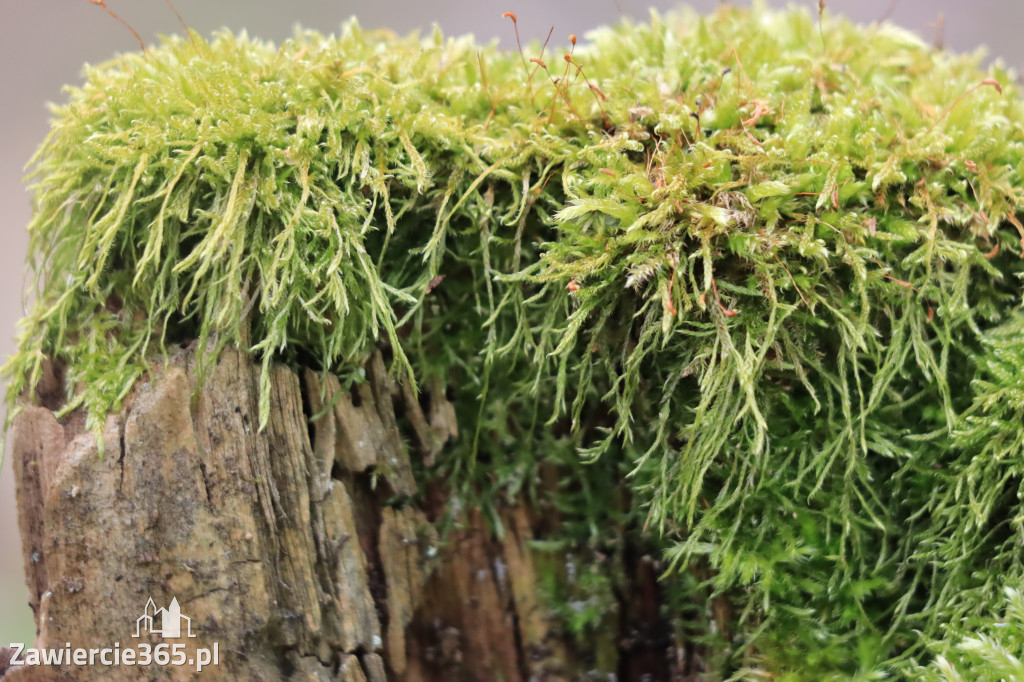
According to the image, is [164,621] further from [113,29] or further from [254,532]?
[113,29]

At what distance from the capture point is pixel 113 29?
3475 millimetres

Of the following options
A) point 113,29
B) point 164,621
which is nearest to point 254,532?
point 164,621

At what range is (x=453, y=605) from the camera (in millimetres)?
1194

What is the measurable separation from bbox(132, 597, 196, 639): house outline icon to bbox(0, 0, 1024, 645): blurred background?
9.50 feet

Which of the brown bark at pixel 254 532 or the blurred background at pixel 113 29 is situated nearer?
the brown bark at pixel 254 532

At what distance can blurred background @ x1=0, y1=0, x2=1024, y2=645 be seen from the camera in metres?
3.23

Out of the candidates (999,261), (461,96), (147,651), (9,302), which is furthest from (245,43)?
(9,302)

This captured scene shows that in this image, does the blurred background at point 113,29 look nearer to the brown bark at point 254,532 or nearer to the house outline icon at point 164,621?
the brown bark at point 254,532

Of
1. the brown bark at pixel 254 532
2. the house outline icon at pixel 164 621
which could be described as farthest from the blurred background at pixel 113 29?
the house outline icon at pixel 164 621

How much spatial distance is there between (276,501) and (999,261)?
136 cm

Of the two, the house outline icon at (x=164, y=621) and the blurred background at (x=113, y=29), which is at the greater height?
the blurred background at (x=113, y=29)

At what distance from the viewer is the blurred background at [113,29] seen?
323 cm

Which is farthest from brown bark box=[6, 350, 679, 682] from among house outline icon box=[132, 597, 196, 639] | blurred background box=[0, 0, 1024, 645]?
blurred background box=[0, 0, 1024, 645]

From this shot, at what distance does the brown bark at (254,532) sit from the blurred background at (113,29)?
8.77 ft
